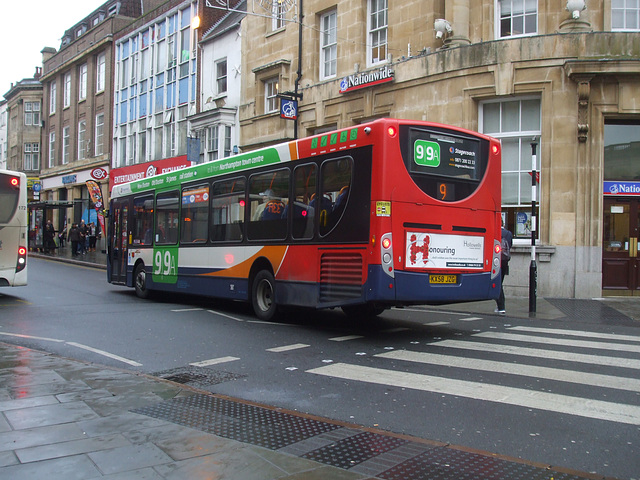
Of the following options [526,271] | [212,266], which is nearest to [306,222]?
[212,266]

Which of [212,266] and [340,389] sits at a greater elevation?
[212,266]

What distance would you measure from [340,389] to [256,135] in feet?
69.3

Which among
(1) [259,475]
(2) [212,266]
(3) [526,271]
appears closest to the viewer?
(1) [259,475]

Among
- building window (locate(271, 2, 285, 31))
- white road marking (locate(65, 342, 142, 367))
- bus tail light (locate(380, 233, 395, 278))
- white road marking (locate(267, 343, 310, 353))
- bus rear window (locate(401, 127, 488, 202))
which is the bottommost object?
white road marking (locate(65, 342, 142, 367))

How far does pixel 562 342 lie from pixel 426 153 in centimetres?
347

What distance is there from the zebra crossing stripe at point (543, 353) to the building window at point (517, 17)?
37.0 feet

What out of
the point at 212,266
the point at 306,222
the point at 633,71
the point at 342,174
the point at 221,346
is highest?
the point at 633,71

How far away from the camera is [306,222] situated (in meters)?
10.0

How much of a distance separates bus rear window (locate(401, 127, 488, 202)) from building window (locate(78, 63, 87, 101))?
42938 mm

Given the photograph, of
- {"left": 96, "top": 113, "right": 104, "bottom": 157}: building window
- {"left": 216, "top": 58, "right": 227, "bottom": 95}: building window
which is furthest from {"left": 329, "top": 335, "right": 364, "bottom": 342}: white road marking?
{"left": 96, "top": 113, "right": 104, "bottom": 157}: building window

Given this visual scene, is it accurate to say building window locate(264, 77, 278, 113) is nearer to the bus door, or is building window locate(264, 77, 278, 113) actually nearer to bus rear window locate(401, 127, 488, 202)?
the bus door

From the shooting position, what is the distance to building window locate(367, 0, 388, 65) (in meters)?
20.3

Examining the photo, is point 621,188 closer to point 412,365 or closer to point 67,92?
point 412,365

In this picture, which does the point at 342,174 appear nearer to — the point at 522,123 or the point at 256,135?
the point at 522,123
